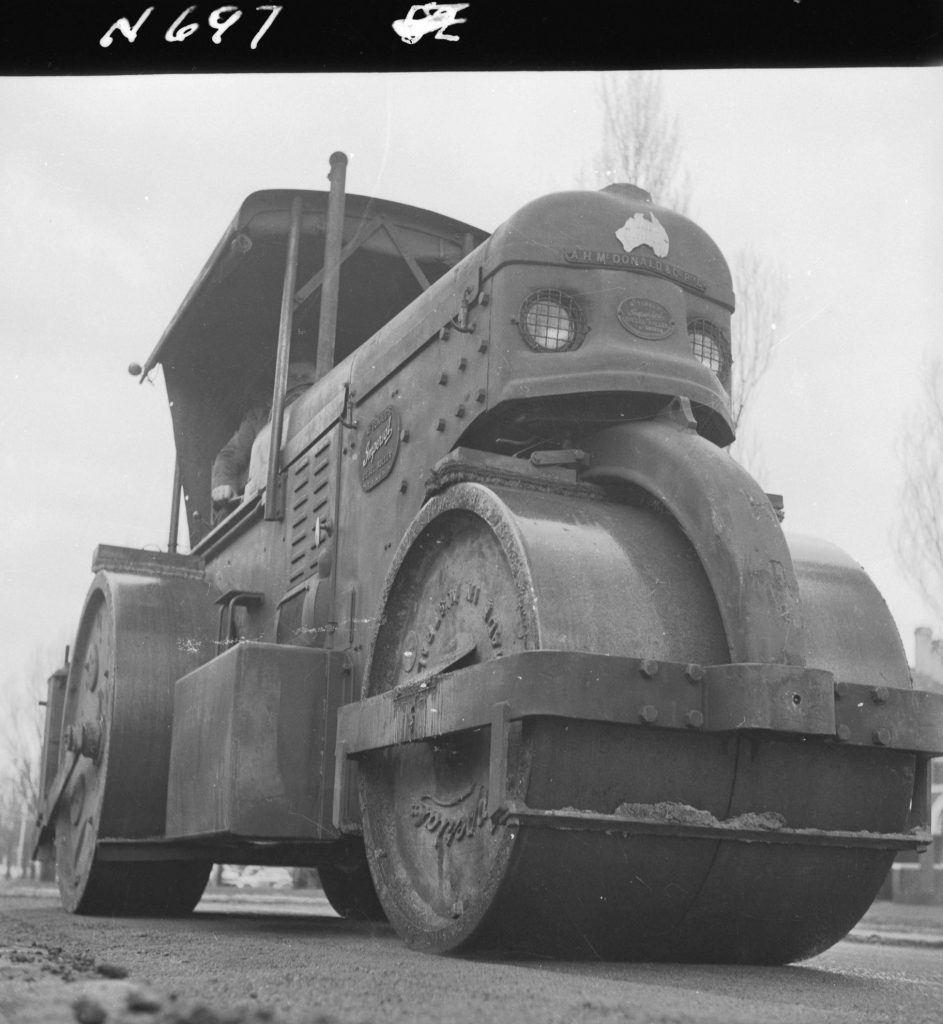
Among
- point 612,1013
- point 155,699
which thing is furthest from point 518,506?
point 155,699

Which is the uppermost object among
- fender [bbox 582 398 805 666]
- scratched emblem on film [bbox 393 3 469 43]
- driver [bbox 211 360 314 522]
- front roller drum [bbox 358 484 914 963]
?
scratched emblem on film [bbox 393 3 469 43]

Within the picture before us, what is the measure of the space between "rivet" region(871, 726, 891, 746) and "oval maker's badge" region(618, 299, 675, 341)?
4.69 ft

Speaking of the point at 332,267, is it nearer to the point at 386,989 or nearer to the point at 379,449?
the point at 379,449

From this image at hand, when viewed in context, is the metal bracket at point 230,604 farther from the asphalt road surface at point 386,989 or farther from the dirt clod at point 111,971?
the dirt clod at point 111,971

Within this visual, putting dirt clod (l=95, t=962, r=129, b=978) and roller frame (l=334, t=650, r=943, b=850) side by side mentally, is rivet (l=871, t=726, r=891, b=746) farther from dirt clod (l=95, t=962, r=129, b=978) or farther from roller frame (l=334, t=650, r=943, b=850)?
dirt clod (l=95, t=962, r=129, b=978)

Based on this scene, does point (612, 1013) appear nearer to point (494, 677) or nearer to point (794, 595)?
point (494, 677)

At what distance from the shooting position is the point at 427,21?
13.4 ft

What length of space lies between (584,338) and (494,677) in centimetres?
134

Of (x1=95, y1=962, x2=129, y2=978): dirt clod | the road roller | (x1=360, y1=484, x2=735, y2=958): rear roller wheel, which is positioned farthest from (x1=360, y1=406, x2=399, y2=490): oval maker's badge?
(x1=95, y1=962, x2=129, y2=978): dirt clod

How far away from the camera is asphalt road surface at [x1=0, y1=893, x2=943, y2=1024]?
2.65 meters

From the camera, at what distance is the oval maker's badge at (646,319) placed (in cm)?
455

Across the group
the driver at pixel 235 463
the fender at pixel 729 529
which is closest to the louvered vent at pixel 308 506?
the driver at pixel 235 463

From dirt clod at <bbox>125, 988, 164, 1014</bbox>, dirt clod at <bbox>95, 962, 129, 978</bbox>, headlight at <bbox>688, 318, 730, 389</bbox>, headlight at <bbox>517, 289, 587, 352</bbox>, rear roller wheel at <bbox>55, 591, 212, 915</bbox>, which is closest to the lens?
dirt clod at <bbox>125, 988, 164, 1014</bbox>

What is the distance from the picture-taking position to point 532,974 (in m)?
3.37
